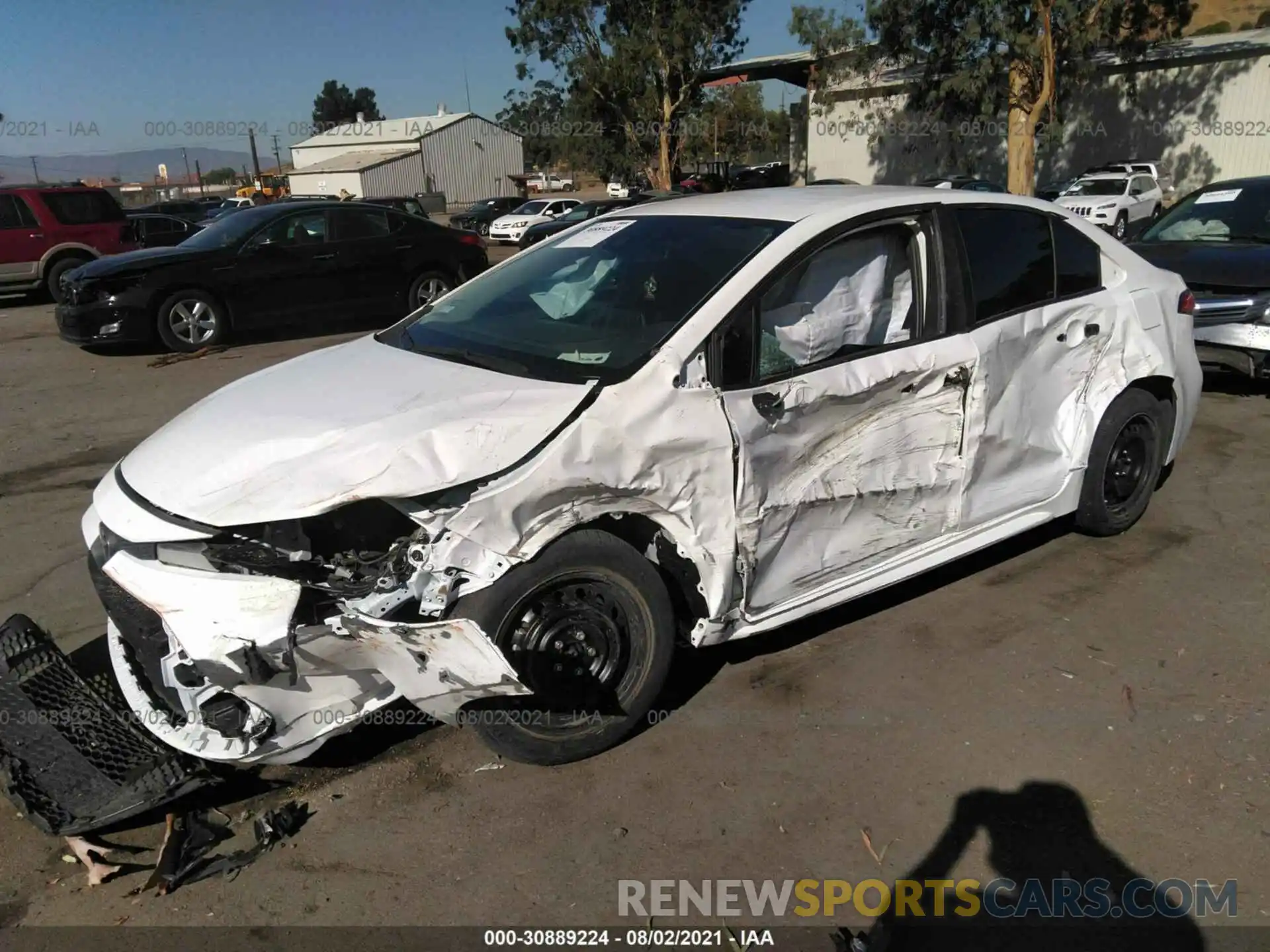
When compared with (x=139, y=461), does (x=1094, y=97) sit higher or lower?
higher

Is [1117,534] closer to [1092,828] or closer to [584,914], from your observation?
[1092,828]

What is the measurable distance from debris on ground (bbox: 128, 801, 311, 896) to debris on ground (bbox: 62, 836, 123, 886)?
0.34ft

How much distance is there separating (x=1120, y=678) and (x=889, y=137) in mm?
37175

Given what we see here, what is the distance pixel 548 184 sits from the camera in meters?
65.5

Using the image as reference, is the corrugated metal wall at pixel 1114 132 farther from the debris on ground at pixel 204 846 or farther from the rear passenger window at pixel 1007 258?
the debris on ground at pixel 204 846

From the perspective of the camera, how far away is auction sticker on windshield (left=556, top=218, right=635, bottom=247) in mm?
3934

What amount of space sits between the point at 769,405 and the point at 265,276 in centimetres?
865

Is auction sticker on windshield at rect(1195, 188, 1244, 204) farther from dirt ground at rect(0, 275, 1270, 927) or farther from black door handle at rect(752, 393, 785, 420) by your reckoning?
black door handle at rect(752, 393, 785, 420)

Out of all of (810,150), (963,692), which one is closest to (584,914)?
(963,692)

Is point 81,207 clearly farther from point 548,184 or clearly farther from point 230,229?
point 548,184

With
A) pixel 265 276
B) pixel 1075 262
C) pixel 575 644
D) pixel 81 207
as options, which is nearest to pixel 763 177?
pixel 81 207

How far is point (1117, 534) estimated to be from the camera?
186 inches

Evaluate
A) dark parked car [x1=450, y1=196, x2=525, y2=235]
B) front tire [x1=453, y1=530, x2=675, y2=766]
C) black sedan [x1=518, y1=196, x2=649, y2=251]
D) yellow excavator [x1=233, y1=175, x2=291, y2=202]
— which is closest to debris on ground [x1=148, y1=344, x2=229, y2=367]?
front tire [x1=453, y1=530, x2=675, y2=766]

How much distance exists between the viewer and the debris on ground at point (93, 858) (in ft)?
8.52
